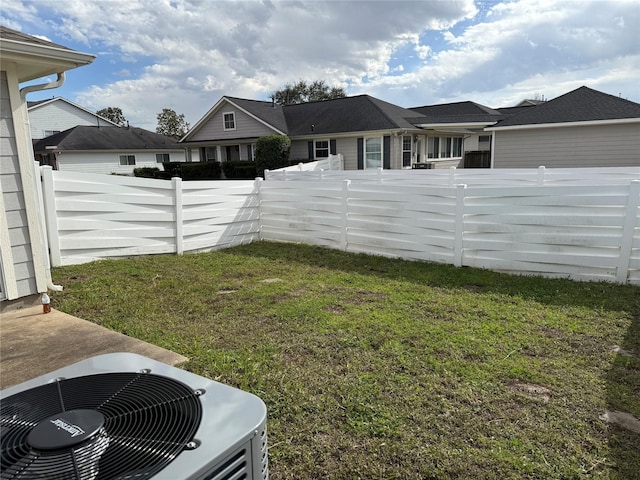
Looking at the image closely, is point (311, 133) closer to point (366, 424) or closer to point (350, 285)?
point (350, 285)

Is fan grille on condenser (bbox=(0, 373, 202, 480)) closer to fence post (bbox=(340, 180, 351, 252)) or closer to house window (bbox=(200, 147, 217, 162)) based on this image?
fence post (bbox=(340, 180, 351, 252))

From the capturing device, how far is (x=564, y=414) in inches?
102

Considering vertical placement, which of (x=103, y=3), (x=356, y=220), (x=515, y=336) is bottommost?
(x=515, y=336)

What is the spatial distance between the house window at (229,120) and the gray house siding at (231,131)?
0.16m

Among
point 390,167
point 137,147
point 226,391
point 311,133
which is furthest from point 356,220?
point 137,147

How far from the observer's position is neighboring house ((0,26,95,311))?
425 cm

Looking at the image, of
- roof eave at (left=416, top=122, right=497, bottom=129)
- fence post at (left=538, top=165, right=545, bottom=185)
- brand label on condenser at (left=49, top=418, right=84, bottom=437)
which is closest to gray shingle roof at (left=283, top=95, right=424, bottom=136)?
roof eave at (left=416, top=122, right=497, bottom=129)

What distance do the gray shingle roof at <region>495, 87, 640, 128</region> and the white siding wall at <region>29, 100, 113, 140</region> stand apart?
31.5 meters

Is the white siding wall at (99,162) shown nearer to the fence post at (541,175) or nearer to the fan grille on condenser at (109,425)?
the fence post at (541,175)

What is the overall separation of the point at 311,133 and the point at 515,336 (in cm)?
1835

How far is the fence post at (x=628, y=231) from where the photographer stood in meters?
5.12

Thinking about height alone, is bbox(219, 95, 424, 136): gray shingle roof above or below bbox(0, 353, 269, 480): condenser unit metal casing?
above

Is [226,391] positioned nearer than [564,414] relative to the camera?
Yes

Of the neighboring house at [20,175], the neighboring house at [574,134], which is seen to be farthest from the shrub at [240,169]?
the neighboring house at [20,175]
